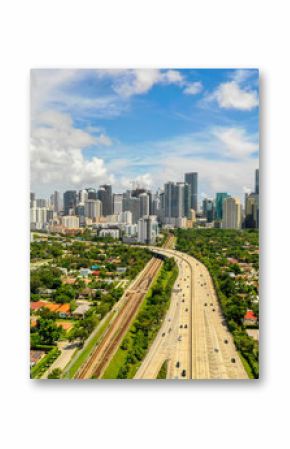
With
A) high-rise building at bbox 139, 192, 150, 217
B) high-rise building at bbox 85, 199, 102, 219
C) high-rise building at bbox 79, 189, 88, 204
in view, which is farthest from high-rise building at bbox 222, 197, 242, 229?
high-rise building at bbox 79, 189, 88, 204

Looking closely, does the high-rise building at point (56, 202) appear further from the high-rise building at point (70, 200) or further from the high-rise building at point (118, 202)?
the high-rise building at point (118, 202)

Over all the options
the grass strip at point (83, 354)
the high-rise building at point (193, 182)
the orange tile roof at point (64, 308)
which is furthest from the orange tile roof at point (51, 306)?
the high-rise building at point (193, 182)

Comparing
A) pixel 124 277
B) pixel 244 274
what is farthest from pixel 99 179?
pixel 244 274

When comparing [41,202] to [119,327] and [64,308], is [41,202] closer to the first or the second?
[64,308]

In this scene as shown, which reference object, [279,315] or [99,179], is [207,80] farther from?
[279,315]
